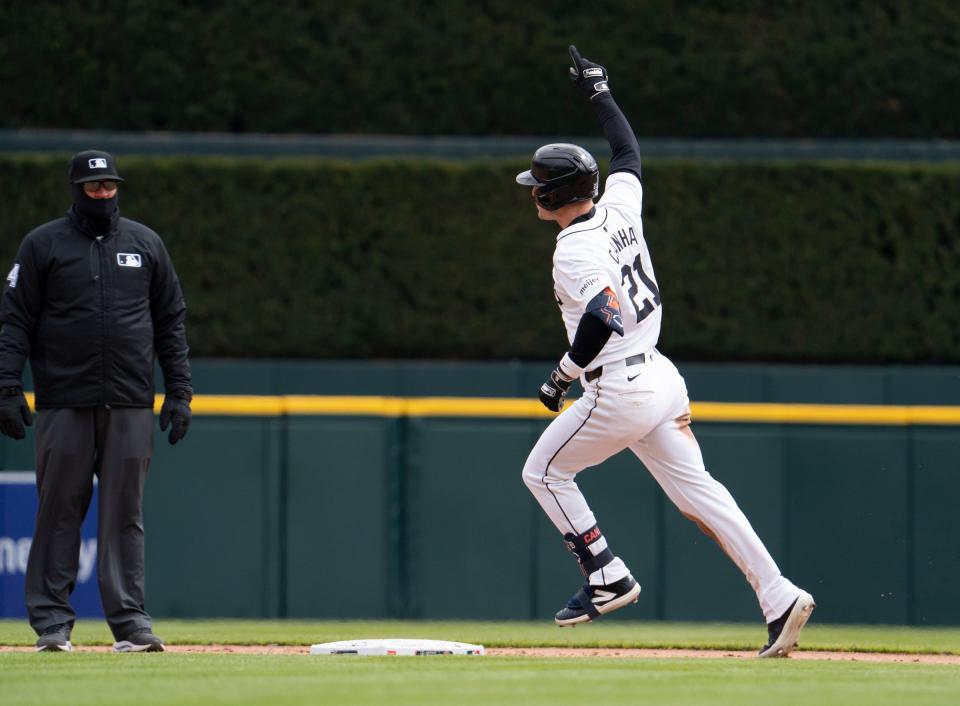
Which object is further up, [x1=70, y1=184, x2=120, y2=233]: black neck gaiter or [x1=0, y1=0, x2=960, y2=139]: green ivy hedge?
[x1=0, y1=0, x2=960, y2=139]: green ivy hedge

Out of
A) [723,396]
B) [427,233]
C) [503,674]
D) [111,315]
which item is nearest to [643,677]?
[503,674]

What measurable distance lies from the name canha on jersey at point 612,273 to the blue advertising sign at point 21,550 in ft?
12.2

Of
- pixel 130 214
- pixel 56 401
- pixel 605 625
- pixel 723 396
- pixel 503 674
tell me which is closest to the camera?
pixel 503 674

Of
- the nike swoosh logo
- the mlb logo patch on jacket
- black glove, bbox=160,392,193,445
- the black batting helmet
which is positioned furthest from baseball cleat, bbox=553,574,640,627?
the mlb logo patch on jacket

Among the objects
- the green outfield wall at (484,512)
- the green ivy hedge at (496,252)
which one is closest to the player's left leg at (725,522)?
the green outfield wall at (484,512)

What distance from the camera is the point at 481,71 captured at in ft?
39.1

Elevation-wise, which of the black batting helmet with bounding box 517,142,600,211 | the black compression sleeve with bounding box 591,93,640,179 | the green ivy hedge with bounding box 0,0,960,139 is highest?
the green ivy hedge with bounding box 0,0,960,139

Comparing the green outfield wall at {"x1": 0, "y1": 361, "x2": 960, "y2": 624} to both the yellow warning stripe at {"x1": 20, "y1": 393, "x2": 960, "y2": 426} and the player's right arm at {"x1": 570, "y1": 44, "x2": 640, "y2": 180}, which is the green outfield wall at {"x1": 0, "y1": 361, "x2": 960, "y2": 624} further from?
the player's right arm at {"x1": 570, "y1": 44, "x2": 640, "y2": 180}

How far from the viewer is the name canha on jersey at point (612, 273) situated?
6277 millimetres

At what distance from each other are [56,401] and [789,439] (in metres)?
4.41

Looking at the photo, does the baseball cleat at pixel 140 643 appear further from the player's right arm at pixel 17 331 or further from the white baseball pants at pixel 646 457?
the white baseball pants at pixel 646 457

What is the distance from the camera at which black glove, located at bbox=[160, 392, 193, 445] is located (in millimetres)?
6836

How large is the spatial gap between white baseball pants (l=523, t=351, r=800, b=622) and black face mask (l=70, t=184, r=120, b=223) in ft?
6.76

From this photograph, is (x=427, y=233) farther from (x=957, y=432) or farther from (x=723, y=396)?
(x=957, y=432)
